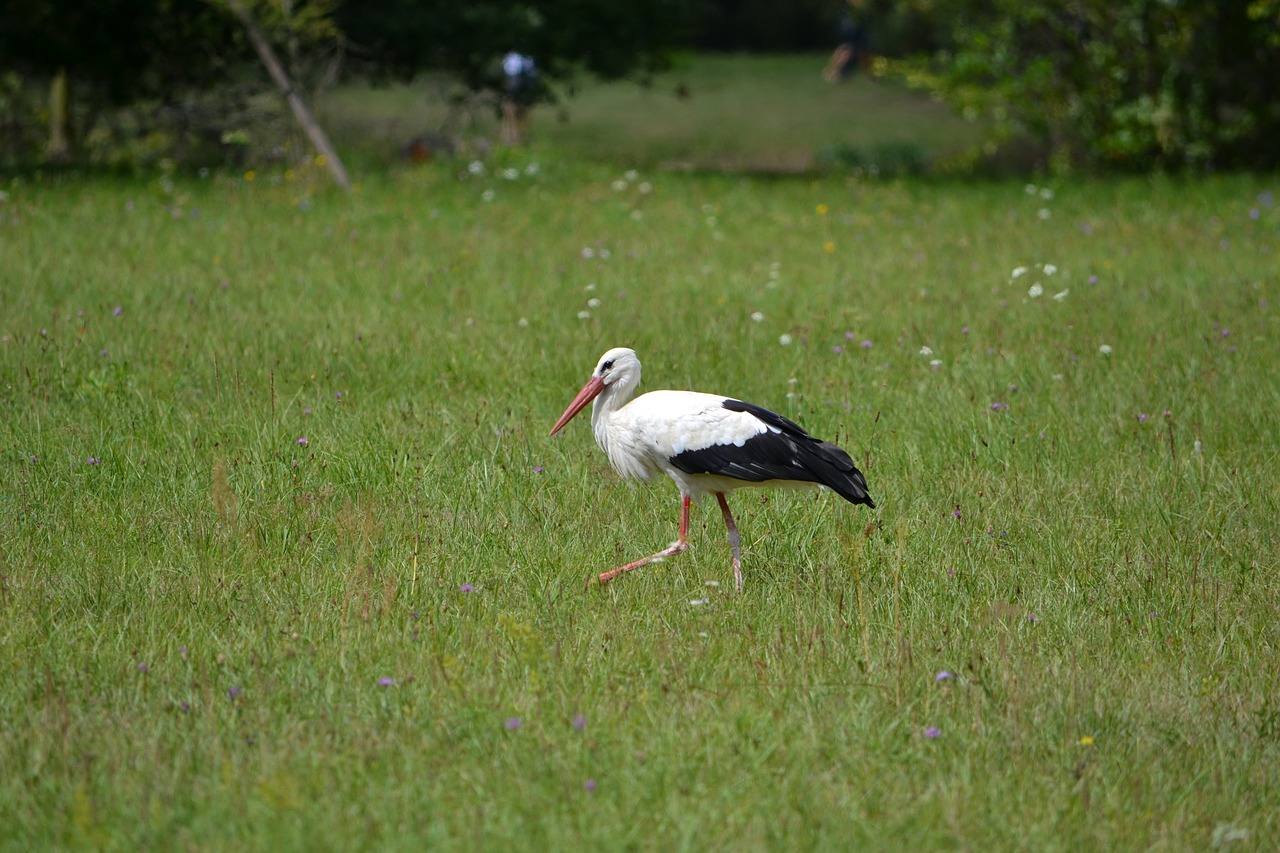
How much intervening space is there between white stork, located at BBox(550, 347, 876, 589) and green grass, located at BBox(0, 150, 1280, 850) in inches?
9.7

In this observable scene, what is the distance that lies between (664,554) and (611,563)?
0.91ft

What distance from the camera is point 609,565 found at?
4.78 m

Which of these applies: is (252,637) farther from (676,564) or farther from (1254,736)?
(1254,736)

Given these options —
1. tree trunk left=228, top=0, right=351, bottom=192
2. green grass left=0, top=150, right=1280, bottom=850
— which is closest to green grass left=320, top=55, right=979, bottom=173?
tree trunk left=228, top=0, right=351, bottom=192

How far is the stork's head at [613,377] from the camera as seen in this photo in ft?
16.2

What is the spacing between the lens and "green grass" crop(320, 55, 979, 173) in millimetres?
16125

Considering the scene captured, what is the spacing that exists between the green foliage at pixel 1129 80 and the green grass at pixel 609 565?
16.6 ft

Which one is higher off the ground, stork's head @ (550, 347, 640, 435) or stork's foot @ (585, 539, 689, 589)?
stork's head @ (550, 347, 640, 435)

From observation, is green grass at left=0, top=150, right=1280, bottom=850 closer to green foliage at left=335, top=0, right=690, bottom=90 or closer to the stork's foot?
the stork's foot

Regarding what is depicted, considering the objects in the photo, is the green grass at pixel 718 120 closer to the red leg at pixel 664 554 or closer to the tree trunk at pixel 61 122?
the tree trunk at pixel 61 122

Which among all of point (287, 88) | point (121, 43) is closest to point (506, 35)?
point (287, 88)

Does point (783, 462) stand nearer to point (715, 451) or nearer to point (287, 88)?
point (715, 451)

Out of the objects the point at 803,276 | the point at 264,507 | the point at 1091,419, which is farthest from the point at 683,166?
the point at 264,507

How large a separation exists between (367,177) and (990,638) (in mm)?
10341
